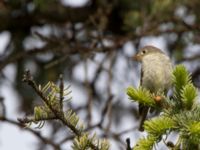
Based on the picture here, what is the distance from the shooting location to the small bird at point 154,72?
3.81 meters

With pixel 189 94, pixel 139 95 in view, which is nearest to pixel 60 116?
pixel 139 95

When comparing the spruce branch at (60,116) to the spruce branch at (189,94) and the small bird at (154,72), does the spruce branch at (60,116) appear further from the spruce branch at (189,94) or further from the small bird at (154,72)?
the small bird at (154,72)

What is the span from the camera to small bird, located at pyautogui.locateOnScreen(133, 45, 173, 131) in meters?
3.81

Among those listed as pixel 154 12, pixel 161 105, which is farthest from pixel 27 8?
pixel 161 105

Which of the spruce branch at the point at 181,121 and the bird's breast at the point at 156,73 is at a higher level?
the bird's breast at the point at 156,73

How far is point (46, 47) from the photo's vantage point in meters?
4.44

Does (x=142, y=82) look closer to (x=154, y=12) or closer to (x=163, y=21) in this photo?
(x=163, y=21)

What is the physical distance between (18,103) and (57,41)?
125 cm

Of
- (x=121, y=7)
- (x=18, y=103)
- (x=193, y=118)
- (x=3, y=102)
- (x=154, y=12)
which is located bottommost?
(x=193, y=118)

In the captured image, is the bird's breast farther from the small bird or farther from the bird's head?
the bird's head

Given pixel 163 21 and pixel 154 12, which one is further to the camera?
pixel 154 12

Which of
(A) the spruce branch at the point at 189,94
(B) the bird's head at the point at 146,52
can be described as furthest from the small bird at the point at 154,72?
(A) the spruce branch at the point at 189,94

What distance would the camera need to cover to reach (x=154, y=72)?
3.98 metres

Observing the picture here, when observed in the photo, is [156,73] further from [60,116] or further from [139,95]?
[60,116]
